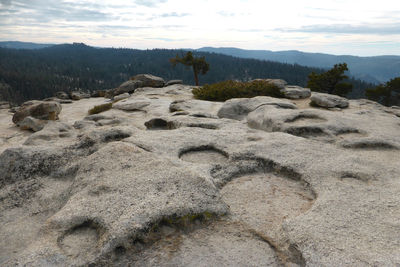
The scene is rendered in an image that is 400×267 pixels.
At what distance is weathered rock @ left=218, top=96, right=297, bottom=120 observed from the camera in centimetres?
1739

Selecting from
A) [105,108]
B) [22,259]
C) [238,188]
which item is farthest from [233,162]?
[105,108]

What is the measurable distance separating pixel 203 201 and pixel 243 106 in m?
12.5

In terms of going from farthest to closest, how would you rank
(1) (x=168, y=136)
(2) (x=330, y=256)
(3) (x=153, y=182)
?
(1) (x=168, y=136), (3) (x=153, y=182), (2) (x=330, y=256)

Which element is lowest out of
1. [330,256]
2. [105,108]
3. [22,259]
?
[105,108]

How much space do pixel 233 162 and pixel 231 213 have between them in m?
2.62

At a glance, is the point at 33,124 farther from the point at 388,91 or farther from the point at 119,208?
the point at 388,91

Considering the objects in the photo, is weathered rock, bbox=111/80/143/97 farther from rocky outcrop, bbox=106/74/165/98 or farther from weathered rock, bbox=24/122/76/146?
weathered rock, bbox=24/122/76/146

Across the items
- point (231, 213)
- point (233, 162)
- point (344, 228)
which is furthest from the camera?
point (233, 162)

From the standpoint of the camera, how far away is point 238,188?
7.59 metres

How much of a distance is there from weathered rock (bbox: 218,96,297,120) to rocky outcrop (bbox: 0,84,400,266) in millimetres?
5789

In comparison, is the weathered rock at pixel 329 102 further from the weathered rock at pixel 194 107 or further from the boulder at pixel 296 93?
the weathered rock at pixel 194 107

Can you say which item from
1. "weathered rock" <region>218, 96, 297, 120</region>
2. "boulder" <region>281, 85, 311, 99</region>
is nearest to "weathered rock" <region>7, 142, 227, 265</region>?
"weathered rock" <region>218, 96, 297, 120</region>

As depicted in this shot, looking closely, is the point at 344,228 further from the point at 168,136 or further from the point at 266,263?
the point at 168,136

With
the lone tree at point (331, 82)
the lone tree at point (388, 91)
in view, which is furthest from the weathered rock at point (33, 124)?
the lone tree at point (388, 91)
